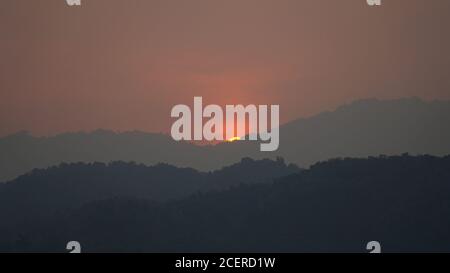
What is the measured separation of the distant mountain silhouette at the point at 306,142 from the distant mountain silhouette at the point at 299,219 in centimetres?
15

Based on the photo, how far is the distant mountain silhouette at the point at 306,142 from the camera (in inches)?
269

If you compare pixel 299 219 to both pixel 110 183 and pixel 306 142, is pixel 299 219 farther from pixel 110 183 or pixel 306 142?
pixel 110 183

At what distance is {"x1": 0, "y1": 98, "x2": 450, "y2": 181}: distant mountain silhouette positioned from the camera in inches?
269

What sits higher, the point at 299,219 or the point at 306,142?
the point at 306,142

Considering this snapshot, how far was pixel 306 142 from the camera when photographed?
22.6 ft

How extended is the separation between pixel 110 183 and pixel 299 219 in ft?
6.78

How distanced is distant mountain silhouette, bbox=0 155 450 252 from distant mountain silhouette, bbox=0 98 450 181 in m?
0.15

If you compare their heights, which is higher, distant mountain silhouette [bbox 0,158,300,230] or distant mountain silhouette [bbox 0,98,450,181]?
distant mountain silhouette [bbox 0,98,450,181]

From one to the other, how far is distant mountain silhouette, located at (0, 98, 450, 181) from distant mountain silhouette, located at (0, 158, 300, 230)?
97mm

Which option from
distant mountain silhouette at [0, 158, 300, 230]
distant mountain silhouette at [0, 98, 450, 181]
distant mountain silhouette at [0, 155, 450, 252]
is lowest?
distant mountain silhouette at [0, 155, 450, 252]

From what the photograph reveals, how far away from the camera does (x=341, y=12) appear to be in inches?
273

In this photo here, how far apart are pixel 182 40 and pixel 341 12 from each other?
5.67 feet

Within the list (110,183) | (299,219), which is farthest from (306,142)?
(110,183)
